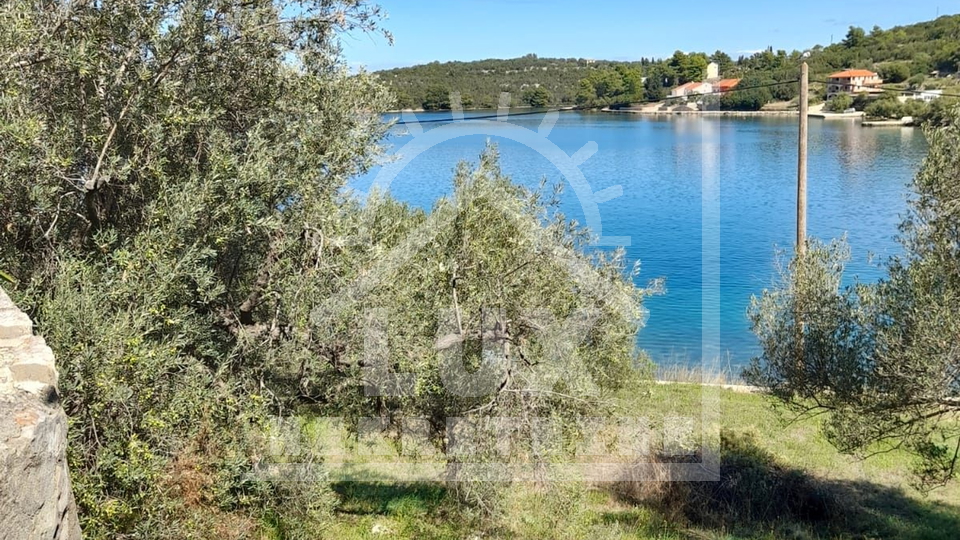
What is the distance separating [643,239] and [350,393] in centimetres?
2980

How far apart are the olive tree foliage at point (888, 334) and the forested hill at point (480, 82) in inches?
371

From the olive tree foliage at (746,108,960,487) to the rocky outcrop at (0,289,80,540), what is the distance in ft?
22.7

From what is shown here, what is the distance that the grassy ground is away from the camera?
269 inches

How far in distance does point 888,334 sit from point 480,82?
23.4 meters

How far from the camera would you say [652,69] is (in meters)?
27.3

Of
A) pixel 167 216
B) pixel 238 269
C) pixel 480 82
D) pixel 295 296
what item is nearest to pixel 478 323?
pixel 295 296

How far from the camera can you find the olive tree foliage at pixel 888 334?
6.36 metres

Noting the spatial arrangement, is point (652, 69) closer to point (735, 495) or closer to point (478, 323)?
point (735, 495)

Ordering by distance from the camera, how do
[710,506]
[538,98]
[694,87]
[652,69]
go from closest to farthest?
1. [710,506]
2. [538,98]
3. [694,87]
4. [652,69]

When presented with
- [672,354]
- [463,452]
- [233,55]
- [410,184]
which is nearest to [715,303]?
[672,354]

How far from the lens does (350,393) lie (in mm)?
6684

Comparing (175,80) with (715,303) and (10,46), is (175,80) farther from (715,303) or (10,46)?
(715,303)

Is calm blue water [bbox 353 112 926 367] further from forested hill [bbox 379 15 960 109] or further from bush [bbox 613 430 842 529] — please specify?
bush [bbox 613 430 842 529]

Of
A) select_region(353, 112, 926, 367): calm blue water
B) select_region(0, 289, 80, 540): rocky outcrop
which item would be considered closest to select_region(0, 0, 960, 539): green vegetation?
select_region(0, 289, 80, 540): rocky outcrop
